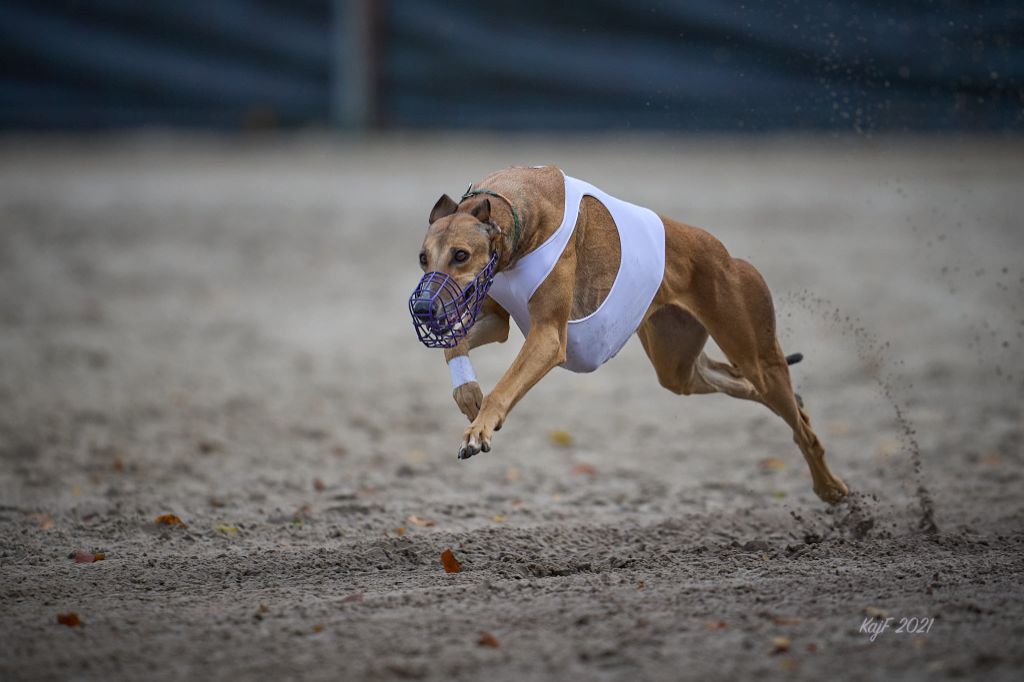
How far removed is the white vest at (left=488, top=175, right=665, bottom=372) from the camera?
3691 millimetres

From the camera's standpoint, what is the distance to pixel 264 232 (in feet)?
33.9

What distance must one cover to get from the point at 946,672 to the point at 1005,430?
12.8 feet

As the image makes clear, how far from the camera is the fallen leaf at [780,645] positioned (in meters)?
3.16

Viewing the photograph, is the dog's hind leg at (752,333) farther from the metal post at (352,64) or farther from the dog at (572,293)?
the metal post at (352,64)

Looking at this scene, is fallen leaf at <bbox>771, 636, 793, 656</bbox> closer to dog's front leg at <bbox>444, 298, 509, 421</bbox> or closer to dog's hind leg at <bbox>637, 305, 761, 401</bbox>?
dog's front leg at <bbox>444, 298, 509, 421</bbox>

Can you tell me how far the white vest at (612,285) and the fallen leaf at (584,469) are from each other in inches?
81.3

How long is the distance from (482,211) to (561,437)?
3.32 metres

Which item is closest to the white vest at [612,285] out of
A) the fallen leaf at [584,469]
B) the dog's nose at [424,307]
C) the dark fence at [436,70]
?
the dog's nose at [424,307]

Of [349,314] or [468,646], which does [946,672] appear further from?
[349,314]

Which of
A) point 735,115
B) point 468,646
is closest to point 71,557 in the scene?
point 468,646

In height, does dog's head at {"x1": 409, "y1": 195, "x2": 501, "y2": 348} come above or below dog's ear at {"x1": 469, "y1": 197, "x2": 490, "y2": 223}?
below

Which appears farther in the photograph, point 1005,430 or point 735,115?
point 735,115

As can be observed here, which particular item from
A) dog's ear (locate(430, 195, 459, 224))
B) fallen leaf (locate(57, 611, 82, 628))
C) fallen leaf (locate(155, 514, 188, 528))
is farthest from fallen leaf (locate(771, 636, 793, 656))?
fallen leaf (locate(155, 514, 188, 528))

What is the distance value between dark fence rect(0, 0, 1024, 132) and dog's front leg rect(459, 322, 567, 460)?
9.43 metres
